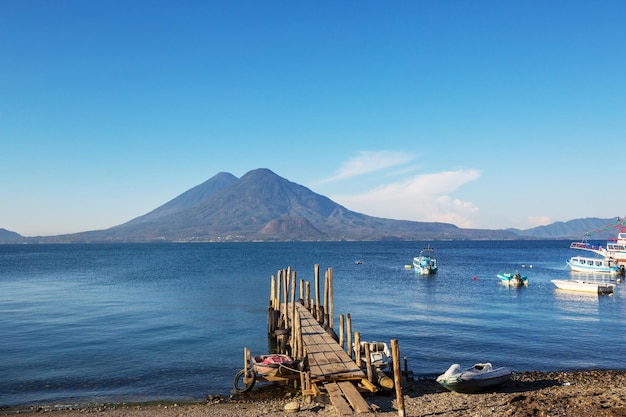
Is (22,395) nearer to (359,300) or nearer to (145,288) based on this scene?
(359,300)

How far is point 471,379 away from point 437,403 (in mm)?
2207

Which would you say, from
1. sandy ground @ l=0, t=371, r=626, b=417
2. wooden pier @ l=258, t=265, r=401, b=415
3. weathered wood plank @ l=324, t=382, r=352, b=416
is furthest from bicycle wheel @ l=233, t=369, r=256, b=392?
weathered wood plank @ l=324, t=382, r=352, b=416

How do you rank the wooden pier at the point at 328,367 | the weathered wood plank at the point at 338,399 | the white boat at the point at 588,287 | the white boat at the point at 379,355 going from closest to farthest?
the weathered wood plank at the point at 338,399 < the wooden pier at the point at 328,367 < the white boat at the point at 379,355 < the white boat at the point at 588,287

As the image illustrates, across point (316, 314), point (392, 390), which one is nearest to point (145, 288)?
point (316, 314)

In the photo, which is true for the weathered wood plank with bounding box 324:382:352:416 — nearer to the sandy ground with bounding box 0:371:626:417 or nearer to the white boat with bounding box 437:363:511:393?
the sandy ground with bounding box 0:371:626:417

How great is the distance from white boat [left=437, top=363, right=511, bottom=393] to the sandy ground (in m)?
0.34

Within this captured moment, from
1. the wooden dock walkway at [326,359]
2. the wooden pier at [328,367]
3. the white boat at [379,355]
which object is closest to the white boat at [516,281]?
the wooden pier at [328,367]

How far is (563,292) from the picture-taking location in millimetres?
53531

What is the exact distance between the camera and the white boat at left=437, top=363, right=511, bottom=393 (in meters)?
18.8

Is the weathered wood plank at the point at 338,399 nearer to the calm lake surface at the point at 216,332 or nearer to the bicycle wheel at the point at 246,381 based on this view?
the bicycle wheel at the point at 246,381

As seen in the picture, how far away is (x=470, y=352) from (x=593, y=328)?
42.9ft

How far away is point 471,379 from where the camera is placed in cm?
1891

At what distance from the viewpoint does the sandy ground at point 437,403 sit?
1609 centimetres

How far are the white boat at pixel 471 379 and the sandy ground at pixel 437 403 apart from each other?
337 millimetres
